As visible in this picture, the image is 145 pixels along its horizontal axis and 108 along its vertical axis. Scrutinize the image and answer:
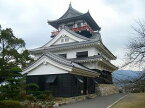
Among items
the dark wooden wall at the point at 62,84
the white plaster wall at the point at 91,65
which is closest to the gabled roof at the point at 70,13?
the white plaster wall at the point at 91,65

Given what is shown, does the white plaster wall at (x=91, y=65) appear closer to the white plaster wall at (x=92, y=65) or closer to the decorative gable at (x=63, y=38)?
the white plaster wall at (x=92, y=65)

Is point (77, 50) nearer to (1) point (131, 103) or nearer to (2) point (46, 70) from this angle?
(2) point (46, 70)

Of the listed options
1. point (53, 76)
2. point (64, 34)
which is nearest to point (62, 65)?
point (53, 76)

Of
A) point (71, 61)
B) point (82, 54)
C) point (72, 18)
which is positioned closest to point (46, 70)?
point (71, 61)

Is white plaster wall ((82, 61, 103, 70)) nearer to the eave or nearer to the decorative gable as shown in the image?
the decorative gable

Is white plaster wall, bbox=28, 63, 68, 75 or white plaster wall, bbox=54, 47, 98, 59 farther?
white plaster wall, bbox=54, 47, 98, 59

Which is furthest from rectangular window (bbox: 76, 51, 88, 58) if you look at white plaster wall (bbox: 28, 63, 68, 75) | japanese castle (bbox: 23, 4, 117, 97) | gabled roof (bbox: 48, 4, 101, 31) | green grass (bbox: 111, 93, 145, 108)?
green grass (bbox: 111, 93, 145, 108)

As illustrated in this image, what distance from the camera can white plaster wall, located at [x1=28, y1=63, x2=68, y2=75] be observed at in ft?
67.0

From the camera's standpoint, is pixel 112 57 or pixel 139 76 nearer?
pixel 139 76

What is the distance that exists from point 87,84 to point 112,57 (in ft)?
52.9

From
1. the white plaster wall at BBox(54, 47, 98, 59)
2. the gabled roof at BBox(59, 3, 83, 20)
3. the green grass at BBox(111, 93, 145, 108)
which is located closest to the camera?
the green grass at BBox(111, 93, 145, 108)

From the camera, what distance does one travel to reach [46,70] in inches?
830

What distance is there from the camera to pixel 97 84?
2880 centimetres

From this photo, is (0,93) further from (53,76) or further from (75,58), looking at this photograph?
(75,58)
